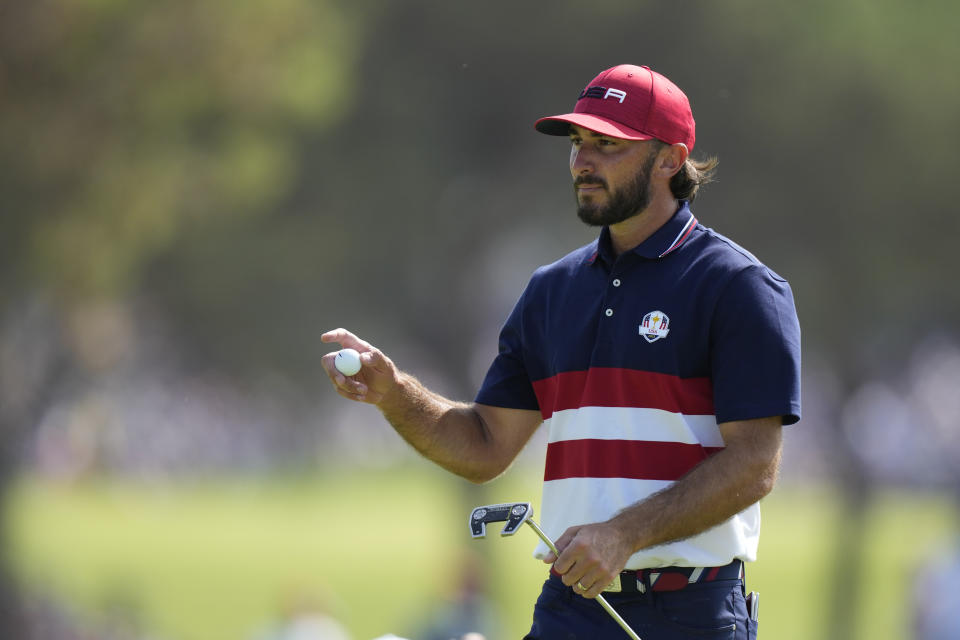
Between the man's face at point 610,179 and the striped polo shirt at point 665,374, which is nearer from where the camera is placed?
the striped polo shirt at point 665,374

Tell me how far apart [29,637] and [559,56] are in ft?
33.4

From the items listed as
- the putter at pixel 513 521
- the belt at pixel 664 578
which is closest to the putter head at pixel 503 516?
the putter at pixel 513 521

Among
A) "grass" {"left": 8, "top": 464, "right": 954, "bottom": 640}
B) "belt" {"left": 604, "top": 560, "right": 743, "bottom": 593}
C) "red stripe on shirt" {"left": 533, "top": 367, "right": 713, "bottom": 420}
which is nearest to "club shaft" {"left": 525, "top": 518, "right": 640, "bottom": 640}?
"belt" {"left": 604, "top": 560, "right": 743, "bottom": 593}

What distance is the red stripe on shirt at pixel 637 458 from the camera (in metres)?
4.27

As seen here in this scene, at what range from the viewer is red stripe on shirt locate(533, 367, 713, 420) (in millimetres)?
4258

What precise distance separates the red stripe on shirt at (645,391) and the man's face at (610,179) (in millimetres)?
497

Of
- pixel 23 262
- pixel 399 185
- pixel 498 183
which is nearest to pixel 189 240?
pixel 399 185

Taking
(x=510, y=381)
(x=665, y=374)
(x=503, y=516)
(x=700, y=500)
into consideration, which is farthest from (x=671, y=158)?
(x=503, y=516)

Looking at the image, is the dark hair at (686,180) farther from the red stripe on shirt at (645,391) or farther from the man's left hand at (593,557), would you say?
the man's left hand at (593,557)

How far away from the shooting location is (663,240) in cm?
448

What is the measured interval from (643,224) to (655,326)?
1.39 feet

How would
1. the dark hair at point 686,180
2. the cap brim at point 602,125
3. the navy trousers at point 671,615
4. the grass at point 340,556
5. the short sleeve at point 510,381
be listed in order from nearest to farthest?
the navy trousers at point 671,615 → the cap brim at point 602,125 → the dark hair at point 686,180 → the short sleeve at point 510,381 → the grass at point 340,556

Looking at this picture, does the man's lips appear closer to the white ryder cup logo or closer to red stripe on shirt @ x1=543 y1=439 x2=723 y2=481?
the white ryder cup logo

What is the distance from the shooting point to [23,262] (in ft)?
53.5
